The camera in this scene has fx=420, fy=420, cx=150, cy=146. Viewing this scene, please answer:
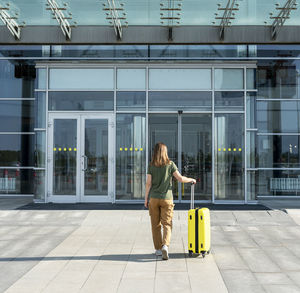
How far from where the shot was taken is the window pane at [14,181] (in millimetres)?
14852

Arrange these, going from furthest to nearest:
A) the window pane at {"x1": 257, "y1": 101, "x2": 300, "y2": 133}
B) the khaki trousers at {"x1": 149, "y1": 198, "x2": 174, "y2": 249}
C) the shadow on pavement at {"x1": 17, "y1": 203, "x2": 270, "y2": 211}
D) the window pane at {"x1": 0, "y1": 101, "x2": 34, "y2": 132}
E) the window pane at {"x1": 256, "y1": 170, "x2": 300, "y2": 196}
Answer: the window pane at {"x1": 0, "y1": 101, "x2": 34, "y2": 132} < the window pane at {"x1": 257, "y1": 101, "x2": 300, "y2": 133} < the window pane at {"x1": 256, "y1": 170, "x2": 300, "y2": 196} < the shadow on pavement at {"x1": 17, "y1": 203, "x2": 270, "y2": 211} < the khaki trousers at {"x1": 149, "y1": 198, "x2": 174, "y2": 249}

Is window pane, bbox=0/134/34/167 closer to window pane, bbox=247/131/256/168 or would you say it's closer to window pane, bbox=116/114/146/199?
window pane, bbox=116/114/146/199

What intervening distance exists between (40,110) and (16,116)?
2222mm

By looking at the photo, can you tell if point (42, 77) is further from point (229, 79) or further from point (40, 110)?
point (229, 79)

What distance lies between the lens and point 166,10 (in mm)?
11336

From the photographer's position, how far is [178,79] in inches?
529

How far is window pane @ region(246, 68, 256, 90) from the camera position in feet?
43.4

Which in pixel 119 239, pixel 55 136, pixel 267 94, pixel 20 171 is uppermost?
pixel 267 94

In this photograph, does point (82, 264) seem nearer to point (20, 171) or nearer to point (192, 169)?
point (192, 169)

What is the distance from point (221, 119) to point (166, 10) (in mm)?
3882

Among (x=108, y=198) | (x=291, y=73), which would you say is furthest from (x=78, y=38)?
(x=291, y=73)

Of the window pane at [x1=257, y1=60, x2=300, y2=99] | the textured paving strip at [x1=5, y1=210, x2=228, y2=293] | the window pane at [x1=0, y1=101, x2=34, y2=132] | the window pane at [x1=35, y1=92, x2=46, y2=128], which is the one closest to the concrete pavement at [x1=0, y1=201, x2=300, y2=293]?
the textured paving strip at [x1=5, y1=210, x2=228, y2=293]

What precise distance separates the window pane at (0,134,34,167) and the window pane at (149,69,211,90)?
16.3 ft

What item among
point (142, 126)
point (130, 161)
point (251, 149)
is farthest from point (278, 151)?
point (130, 161)
